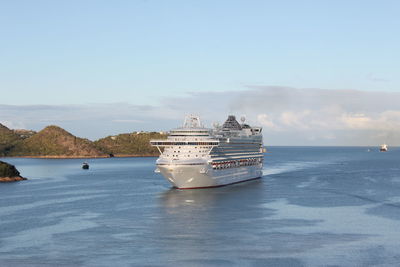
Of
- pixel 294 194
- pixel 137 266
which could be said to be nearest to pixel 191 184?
pixel 294 194

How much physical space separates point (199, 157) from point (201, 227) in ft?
106

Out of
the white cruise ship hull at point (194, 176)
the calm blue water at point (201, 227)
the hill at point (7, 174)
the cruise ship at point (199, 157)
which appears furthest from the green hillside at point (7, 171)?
the white cruise ship hull at point (194, 176)

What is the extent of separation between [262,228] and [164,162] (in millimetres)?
31779

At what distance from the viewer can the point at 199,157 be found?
85812mm

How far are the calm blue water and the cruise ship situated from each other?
8.27ft

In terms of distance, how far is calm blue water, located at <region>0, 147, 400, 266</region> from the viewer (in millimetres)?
41344

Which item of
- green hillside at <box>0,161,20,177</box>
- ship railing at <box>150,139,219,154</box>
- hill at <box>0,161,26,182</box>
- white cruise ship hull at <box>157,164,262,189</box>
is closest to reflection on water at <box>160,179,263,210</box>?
white cruise ship hull at <box>157,164,262,189</box>

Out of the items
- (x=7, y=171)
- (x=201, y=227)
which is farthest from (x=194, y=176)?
(x=7, y=171)

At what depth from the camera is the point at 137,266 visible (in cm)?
3869

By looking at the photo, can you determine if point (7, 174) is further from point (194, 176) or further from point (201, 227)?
point (201, 227)

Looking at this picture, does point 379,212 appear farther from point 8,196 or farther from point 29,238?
point 8,196

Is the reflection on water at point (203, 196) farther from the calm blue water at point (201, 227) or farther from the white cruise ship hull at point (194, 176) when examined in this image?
the white cruise ship hull at point (194, 176)

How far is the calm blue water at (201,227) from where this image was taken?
4134cm

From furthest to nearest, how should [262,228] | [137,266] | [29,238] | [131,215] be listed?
[131,215], [262,228], [29,238], [137,266]
